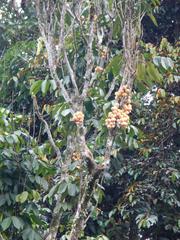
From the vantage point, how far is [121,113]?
69.9 inches

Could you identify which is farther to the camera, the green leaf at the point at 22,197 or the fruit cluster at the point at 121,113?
the green leaf at the point at 22,197

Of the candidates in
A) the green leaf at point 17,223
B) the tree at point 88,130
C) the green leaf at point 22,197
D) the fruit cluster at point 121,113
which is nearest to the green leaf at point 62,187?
the tree at point 88,130

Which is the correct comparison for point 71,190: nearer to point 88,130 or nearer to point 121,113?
point 121,113

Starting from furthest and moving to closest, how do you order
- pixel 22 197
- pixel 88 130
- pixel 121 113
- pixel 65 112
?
1. pixel 88 130
2. pixel 22 197
3. pixel 65 112
4. pixel 121 113

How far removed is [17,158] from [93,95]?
1.66 ft

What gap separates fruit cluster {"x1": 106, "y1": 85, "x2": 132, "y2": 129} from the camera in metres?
1.76

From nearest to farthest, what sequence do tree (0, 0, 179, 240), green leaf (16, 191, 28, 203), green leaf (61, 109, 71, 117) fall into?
tree (0, 0, 179, 240), green leaf (61, 109, 71, 117), green leaf (16, 191, 28, 203)

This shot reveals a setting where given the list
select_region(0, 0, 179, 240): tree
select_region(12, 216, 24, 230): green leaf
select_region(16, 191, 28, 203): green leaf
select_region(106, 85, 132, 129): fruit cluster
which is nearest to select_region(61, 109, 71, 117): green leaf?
select_region(0, 0, 179, 240): tree

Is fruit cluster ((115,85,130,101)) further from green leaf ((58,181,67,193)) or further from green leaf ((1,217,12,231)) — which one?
green leaf ((1,217,12,231))

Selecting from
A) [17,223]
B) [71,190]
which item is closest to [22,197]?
[17,223]

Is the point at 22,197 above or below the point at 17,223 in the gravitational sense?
above

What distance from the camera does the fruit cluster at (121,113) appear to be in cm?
176

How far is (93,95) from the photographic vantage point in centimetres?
235

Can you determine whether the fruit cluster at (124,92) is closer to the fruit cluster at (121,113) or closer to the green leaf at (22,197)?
the fruit cluster at (121,113)
